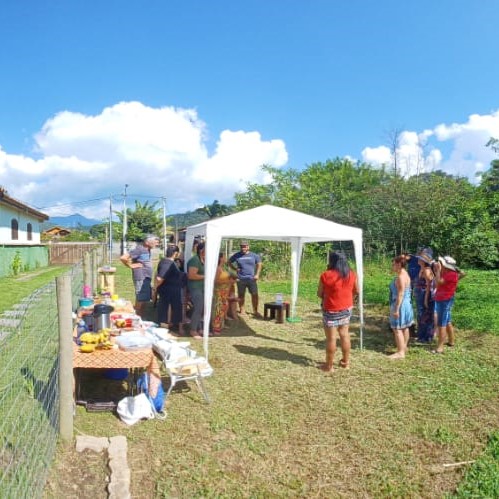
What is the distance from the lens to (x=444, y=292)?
6.28m

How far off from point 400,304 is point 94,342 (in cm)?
393

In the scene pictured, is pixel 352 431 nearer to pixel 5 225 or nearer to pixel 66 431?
pixel 66 431

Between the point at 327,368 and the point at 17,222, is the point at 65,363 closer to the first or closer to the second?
the point at 327,368

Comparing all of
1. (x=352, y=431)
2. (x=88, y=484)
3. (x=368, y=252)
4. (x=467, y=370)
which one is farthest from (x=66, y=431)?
(x=368, y=252)

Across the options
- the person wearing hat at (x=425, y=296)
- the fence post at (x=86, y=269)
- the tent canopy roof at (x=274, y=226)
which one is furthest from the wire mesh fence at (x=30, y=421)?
the person wearing hat at (x=425, y=296)

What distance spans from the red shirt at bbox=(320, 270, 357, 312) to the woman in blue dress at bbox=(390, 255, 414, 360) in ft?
3.01

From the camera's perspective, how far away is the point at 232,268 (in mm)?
10273

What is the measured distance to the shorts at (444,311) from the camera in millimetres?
6301

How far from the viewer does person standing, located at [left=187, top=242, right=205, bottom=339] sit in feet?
23.7

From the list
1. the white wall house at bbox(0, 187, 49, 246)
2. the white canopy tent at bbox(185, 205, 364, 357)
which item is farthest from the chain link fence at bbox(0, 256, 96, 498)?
the white wall house at bbox(0, 187, 49, 246)

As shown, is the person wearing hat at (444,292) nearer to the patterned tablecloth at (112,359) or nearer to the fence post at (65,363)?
the patterned tablecloth at (112,359)

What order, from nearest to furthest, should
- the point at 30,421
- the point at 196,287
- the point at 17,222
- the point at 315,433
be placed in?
the point at 30,421
the point at 315,433
the point at 196,287
the point at 17,222

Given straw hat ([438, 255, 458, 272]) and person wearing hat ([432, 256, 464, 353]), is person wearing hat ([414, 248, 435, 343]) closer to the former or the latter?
person wearing hat ([432, 256, 464, 353])

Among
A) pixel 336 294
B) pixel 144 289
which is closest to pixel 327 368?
pixel 336 294
